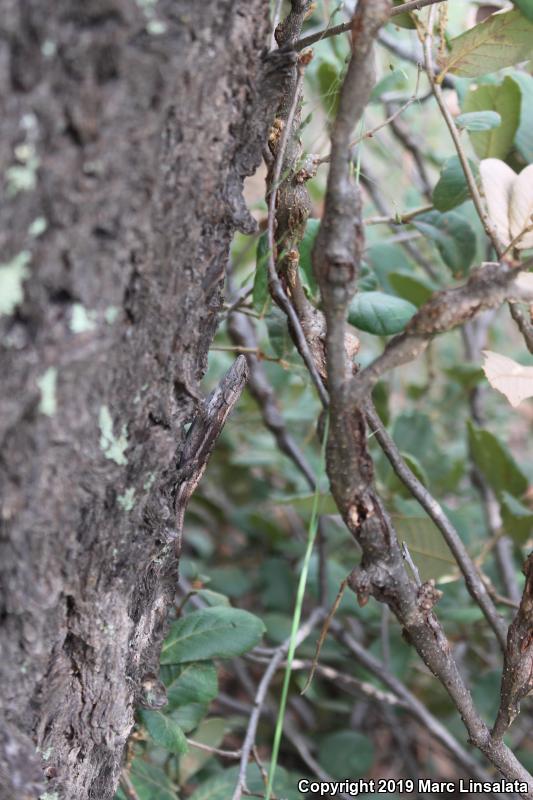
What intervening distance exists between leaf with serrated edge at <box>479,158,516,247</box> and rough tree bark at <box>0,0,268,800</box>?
0.23 m

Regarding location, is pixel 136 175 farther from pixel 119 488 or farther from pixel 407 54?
pixel 407 54

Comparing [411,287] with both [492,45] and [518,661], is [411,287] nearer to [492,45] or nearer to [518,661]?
[492,45]

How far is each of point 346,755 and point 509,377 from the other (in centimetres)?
A: 80

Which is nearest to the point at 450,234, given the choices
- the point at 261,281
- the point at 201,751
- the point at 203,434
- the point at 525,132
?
the point at 525,132

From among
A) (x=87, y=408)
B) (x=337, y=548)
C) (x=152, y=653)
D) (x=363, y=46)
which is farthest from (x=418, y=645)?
(x=337, y=548)

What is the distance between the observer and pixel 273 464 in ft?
4.93

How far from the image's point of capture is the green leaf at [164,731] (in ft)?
2.25

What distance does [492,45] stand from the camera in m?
0.68

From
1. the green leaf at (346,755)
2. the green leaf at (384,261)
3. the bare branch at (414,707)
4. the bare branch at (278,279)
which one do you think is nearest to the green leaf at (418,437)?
the green leaf at (384,261)

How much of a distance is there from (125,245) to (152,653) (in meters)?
0.37

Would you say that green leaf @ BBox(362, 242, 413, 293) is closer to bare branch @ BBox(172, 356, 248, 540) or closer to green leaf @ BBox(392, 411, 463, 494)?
green leaf @ BBox(392, 411, 463, 494)

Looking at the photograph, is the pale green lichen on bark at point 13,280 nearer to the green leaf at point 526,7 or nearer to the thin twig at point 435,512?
the thin twig at point 435,512

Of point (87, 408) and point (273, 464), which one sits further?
point (273, 464)

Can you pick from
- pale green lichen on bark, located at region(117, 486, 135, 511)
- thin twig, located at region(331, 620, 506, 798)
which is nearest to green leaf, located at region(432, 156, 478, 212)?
pale green lichen on bark, located at region(117, 486, 135, 511)
